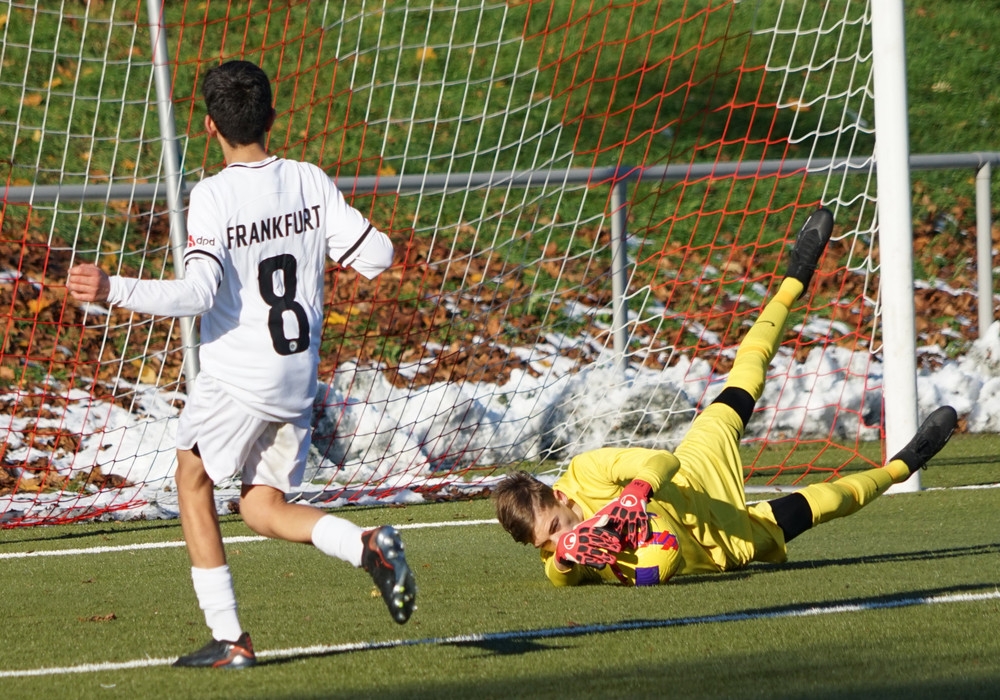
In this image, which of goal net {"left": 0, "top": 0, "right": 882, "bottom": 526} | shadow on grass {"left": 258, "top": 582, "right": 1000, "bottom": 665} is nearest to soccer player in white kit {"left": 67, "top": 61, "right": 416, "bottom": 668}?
shadow on grass {"left": 258, "top": 582, "right": 1000, "bottom": 665}

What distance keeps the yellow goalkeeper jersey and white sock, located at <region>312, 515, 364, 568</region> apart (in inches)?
45.4

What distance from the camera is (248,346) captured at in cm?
372

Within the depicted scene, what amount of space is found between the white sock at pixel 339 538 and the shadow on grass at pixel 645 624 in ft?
1.15

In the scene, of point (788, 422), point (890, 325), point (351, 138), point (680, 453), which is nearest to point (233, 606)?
point (680, 453)

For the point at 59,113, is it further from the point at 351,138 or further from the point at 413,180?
the point at 413,180

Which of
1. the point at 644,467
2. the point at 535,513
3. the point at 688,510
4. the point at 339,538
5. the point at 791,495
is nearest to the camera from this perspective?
the point at 339,538

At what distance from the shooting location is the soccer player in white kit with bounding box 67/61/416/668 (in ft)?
12.1

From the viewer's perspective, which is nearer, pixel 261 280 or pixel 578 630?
pixel 261 280

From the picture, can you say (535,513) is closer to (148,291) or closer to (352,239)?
(352,239)

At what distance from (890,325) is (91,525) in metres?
3.90

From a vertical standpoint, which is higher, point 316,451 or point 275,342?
point 275,342

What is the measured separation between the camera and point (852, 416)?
826 centimetres

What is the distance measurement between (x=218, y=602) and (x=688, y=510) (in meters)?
1.79

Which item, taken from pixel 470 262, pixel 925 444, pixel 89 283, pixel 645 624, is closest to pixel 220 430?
pixel 89 283
